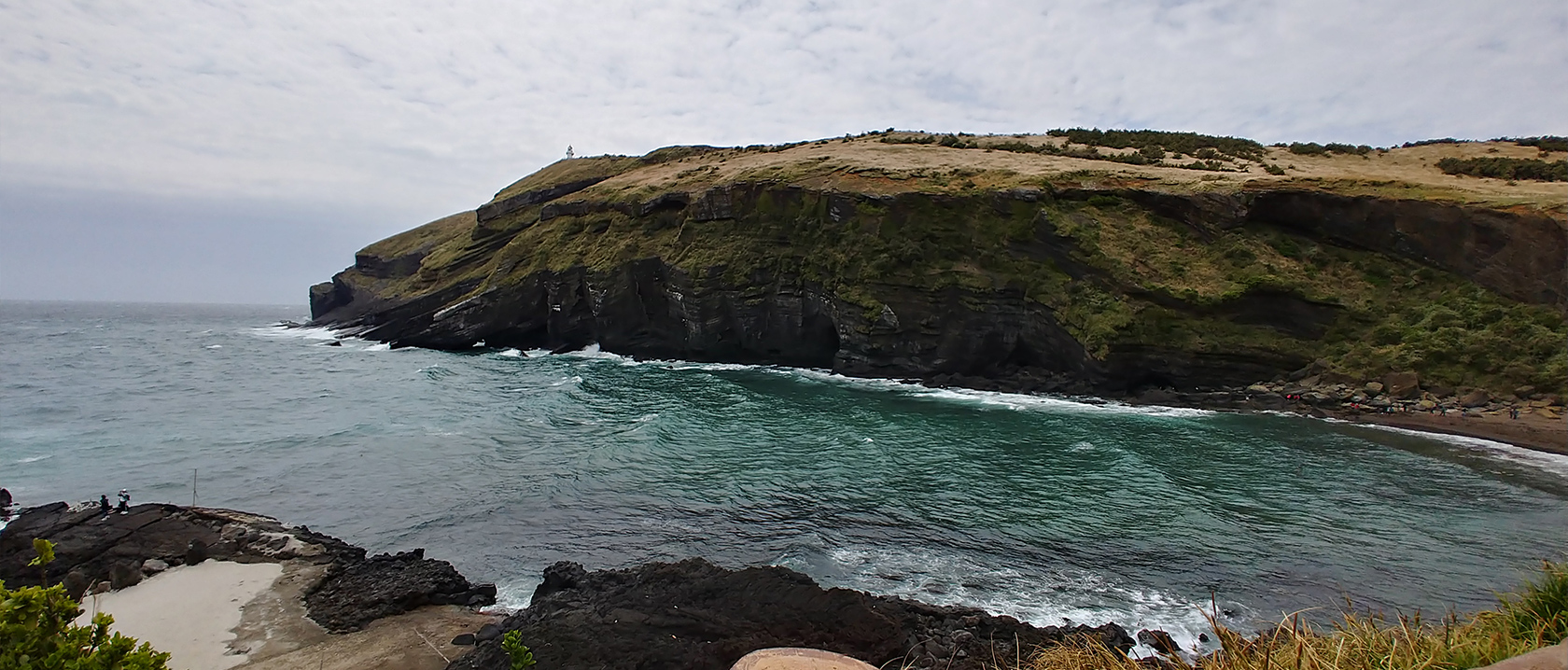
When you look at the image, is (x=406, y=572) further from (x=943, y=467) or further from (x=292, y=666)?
(x=943, y=467)

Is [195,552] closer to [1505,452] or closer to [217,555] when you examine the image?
[217,555]

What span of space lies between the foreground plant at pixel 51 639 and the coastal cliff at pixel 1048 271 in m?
41.4

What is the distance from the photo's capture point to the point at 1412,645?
601 centimetres

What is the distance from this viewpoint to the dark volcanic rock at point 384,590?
14359mm

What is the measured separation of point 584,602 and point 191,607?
28.5ft

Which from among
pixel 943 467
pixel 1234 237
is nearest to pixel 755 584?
pixel 943 467

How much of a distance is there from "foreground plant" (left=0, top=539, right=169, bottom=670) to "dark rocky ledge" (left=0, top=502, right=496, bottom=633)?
916 centimetres

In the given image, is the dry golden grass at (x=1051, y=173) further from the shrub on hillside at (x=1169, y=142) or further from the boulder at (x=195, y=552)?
the boulder at (x=195, y=552)

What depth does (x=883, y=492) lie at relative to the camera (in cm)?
2255

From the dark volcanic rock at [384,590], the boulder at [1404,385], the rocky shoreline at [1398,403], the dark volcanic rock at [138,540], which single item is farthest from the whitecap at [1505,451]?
the dark volcanic rock at [138,540]

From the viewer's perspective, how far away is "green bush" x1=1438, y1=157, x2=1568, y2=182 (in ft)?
133

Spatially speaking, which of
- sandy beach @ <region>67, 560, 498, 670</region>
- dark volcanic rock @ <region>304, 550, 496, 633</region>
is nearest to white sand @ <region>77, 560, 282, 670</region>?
sandy beach @ <region>67, 560, 498, 670</region>

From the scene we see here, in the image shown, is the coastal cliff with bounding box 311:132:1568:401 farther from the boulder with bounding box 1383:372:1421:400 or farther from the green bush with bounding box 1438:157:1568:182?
the green bush with bounding box 1438:157:1568:182

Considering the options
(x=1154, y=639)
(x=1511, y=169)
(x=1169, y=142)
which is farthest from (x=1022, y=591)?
(x=1169, y=142)
